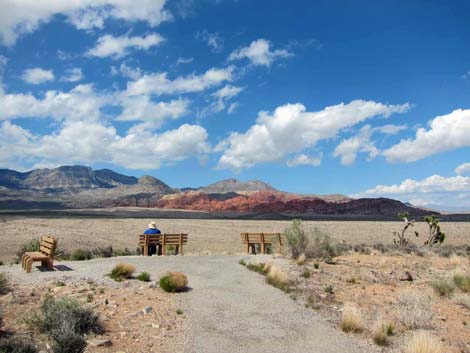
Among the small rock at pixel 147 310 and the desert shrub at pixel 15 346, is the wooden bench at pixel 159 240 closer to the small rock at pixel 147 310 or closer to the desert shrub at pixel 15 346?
the small rock at pixel 147 310

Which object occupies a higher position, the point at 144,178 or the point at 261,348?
the point at 144,178

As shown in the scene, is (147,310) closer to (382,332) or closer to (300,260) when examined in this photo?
(382,332)

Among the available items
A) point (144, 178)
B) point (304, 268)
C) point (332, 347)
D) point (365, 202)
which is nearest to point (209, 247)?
point (304, 268)

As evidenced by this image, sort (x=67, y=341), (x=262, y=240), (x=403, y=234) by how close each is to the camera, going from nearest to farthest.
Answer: (x=67, y=341) → (x=262, y=240) → (x=403, y=234)

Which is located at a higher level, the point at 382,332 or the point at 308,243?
the point at 308,243

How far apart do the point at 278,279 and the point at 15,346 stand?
804cm

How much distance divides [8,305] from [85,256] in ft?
33.1

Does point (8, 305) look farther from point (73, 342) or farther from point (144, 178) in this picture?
point (144, 178)

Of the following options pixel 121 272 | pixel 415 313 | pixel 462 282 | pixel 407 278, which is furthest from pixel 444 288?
pixel 121 272

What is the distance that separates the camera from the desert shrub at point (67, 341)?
A: 6.96 metres

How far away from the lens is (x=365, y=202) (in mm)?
112312

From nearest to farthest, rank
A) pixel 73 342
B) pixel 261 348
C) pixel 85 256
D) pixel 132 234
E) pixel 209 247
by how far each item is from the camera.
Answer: pixel 73 342
pixel 261 348
pixel 85 256
pixel 209 247
pixel 132 234

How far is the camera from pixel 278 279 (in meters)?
13.2

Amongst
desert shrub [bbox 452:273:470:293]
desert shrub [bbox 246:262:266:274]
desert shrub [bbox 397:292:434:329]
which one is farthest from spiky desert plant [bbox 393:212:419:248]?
desert shrub [bbox 397:292:434:329]
